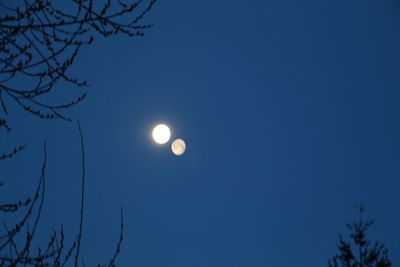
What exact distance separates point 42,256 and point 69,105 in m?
1.16

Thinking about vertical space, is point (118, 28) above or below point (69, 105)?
above

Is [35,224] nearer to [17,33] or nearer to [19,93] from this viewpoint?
[19,93]

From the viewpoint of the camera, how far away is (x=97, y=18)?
97.8 inches

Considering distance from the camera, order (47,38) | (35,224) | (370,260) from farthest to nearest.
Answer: (370,260) < (47,38) < (35,224)

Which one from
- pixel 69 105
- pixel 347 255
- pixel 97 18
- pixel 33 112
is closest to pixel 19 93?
pixel 33 112

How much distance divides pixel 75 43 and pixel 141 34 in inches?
22.1

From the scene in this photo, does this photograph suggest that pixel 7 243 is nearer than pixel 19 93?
Yes

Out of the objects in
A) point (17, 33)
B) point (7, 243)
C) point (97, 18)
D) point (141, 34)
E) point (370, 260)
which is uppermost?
point (370, 260)

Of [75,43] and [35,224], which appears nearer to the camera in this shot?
[35,224]

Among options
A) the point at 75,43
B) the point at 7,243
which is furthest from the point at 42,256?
the point at 75,43

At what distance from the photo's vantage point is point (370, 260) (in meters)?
13.8

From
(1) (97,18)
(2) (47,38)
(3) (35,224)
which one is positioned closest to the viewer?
(3) (35,224)

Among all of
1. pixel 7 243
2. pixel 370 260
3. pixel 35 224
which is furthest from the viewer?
pixel 370 260

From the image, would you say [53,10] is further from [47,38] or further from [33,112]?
[33,112]
